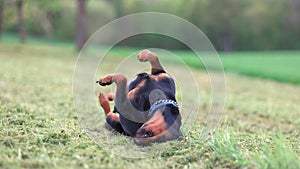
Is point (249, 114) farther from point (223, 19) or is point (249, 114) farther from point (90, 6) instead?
point (223, 19)

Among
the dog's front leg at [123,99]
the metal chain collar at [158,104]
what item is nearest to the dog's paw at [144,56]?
the dog's front leg at [123,99]

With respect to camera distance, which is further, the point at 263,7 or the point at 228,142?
the point at 263,7

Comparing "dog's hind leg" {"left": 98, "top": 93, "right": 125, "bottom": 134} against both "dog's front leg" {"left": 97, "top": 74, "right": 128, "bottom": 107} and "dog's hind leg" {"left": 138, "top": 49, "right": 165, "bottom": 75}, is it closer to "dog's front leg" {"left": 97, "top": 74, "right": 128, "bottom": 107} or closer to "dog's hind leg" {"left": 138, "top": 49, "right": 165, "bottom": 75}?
"dog's front leg" {"left": 97, "top": 74, "right": 128, "bottom": 107}

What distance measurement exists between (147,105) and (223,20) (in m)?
31.1

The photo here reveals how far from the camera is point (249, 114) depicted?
557cm

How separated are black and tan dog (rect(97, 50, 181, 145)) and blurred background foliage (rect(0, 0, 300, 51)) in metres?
27.2

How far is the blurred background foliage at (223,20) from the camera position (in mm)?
32375

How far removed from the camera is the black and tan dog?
9.17ft

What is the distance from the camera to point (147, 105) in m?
2.99

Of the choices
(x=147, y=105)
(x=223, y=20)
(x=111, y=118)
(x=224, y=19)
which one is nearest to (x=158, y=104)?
(x=147, y=105)

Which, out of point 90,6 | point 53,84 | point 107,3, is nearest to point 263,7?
point 107,3

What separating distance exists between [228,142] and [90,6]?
87.0 ft

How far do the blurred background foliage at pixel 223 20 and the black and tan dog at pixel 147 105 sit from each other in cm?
2716

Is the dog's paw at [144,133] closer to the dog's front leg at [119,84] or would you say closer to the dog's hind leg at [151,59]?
the dog's front leg at [119,84]
